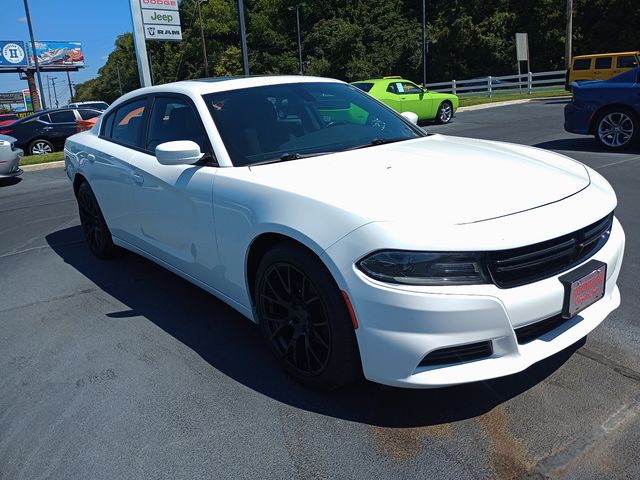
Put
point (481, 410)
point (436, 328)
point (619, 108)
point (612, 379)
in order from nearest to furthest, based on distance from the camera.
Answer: point (436, 328), point (481, 410), point (612, 379), point (619, 108)

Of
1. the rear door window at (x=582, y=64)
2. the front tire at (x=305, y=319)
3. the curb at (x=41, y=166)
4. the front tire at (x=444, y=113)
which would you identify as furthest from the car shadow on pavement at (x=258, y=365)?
the rear door window at (x=582, y=64)

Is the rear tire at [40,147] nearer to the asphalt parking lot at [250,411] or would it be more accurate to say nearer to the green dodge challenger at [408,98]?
the green dodge challenger at [408,98]

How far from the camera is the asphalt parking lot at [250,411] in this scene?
7.75 feet

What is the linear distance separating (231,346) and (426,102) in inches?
556

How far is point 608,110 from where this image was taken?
9.02 m

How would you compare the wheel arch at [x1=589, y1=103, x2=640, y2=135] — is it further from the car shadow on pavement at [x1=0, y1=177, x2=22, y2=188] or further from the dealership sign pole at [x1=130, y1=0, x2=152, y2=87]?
the dealership sign pole at [x1=130, y1=0, x2=152, y2=87]

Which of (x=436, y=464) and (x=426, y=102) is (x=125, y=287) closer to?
(x=436, y=464)

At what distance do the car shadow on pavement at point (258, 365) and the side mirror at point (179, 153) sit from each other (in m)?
1.13

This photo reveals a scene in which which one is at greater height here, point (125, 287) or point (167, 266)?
point (167, 266)

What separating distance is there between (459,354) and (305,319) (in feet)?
2.54

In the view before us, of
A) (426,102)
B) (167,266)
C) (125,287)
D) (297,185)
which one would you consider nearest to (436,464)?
(297,185)

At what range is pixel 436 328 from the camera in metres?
2.29

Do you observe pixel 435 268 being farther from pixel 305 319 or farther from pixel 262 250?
pixel 262 250

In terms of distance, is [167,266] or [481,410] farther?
[167,266]
